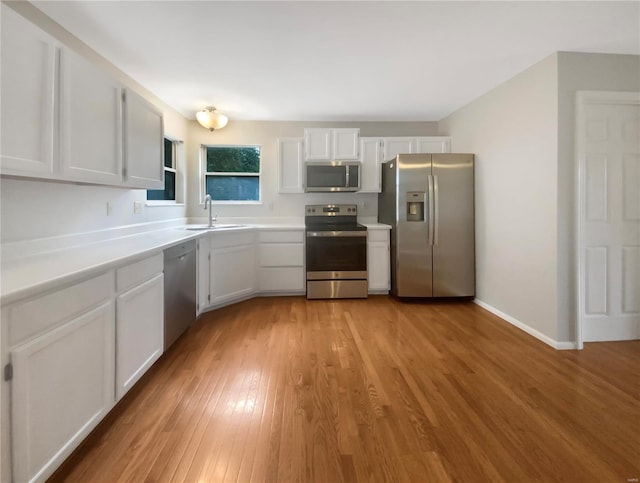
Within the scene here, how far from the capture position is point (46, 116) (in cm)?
154

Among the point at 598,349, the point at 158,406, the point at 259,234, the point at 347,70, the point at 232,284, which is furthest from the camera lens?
the point at 259,234

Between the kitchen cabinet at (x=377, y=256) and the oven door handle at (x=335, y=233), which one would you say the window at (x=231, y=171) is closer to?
the oven door handle at (x=335, y=233)

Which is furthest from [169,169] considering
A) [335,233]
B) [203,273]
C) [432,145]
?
[432,145]

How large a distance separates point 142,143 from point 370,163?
2.83 metres

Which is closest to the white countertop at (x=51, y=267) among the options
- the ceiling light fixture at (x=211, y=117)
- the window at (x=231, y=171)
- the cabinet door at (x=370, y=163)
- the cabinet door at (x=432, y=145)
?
the ceiling light fixture at (x=211, y=117)

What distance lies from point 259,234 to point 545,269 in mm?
3042

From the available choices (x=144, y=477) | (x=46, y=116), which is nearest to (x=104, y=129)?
(x=46, y=116)

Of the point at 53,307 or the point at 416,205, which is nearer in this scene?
the point at 53,307

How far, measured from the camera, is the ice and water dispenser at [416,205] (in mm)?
3822

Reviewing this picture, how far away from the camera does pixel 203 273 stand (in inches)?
131

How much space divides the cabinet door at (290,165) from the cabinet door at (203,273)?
1463 millimetres

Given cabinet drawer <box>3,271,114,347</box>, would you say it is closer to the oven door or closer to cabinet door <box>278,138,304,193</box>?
the oven door

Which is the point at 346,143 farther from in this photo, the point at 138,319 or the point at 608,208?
the point at 138,319

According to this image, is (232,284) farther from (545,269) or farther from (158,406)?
(545,269)
